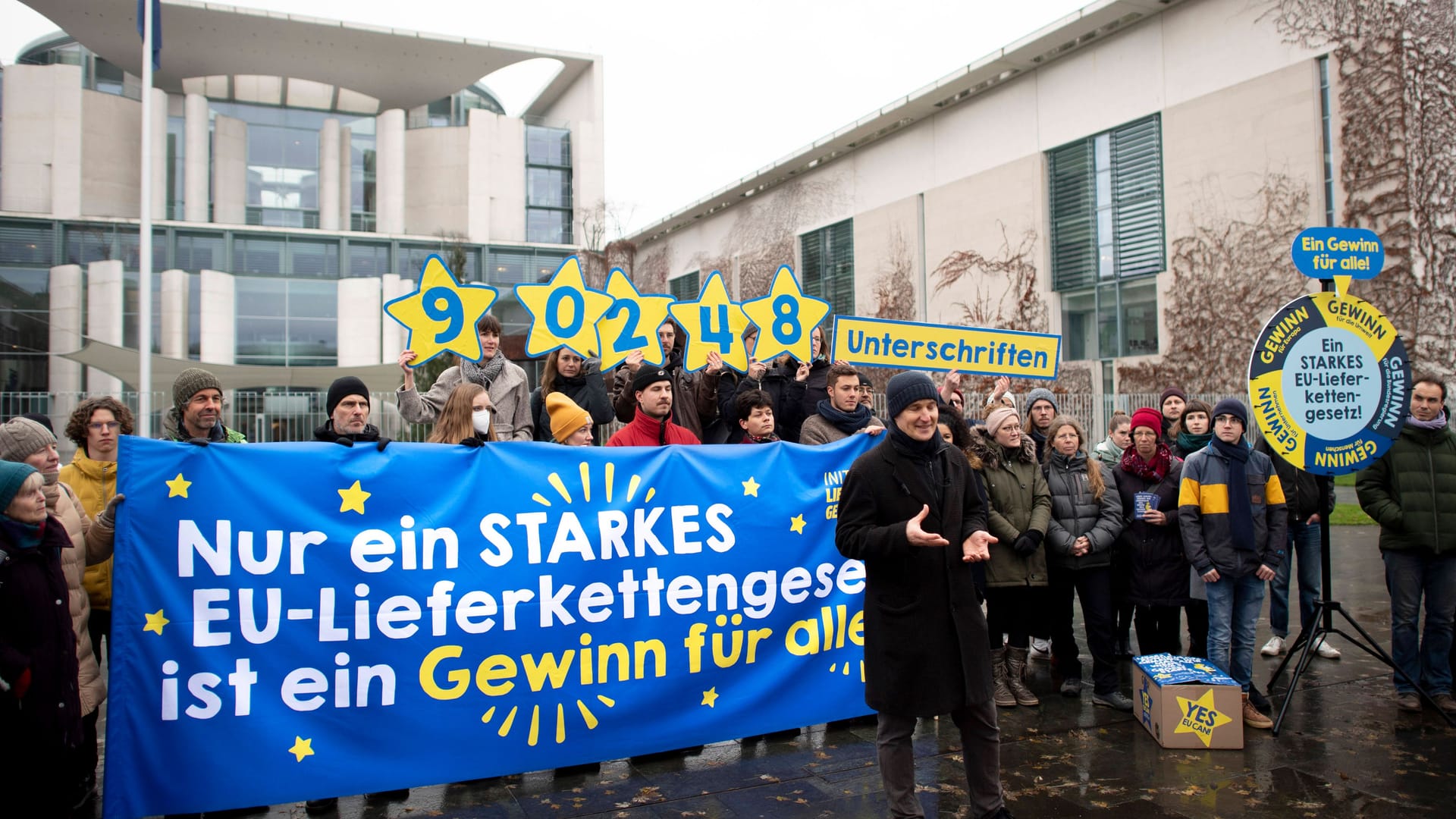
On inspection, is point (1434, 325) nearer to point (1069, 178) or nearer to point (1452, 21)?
point (1452, 21)

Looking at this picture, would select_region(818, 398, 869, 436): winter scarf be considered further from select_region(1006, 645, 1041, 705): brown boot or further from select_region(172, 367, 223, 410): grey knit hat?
select_region(172, 367, 223, 410): grey knit hat

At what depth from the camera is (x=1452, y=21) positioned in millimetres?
16281

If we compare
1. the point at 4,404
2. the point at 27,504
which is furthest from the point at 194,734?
the point at 4,404

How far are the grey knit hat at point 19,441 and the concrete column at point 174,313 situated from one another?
31.9 meters

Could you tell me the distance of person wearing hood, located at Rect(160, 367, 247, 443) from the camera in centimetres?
452

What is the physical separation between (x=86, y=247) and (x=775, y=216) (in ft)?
82.1

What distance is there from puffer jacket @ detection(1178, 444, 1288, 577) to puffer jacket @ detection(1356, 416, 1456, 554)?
49cm

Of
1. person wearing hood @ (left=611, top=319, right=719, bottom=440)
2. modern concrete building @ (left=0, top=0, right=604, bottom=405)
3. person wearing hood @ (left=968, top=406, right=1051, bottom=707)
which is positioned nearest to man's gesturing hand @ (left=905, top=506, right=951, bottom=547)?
person wearing hood @ (left=968, top=406, right=1051, bottom=707)

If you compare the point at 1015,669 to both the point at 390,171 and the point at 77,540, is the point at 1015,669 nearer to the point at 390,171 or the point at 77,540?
the point at 77,540

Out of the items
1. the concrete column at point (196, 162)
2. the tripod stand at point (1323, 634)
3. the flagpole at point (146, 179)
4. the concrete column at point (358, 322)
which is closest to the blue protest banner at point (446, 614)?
the tripod stand at point (1323, 634)

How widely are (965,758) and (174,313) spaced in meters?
34.7

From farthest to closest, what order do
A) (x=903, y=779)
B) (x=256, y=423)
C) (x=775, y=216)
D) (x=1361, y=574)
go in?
(x=775, y=216) → (x=256, y=423) → (x=1361, y=574) → (x=903, y=779)

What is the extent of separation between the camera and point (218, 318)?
32031 millimetres

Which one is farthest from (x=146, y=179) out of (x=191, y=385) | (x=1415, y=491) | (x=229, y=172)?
(x=229, y=172)
